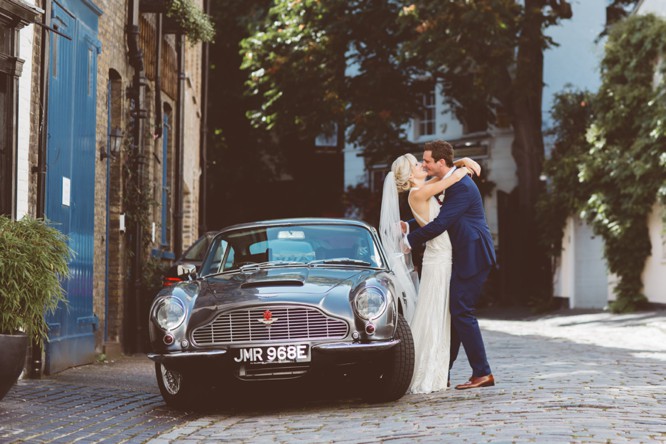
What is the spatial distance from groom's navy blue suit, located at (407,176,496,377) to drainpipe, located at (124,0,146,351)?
6.59m

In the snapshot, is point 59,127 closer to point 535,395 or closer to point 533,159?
point 535,395

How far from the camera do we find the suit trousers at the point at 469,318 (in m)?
9.30

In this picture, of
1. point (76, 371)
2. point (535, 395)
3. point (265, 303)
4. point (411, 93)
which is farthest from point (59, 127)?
point (411, 93)

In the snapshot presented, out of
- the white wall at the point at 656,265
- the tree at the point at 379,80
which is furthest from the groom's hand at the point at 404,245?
the tree at the point at 379,80

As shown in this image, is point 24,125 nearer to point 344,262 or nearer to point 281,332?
point 344,262

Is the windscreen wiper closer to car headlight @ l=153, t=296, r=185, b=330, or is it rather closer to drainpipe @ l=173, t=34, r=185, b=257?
car headlight @ l=153, t=296, r=185, b=330

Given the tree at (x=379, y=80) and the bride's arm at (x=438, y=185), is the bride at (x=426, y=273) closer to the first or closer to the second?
the bride's arm at (x=438, y=185)

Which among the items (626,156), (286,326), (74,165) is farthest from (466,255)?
(626,156)

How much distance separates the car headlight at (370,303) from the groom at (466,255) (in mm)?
1059

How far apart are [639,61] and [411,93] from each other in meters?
7.75

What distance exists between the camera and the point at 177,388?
29.1 feet

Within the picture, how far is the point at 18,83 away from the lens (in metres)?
10.8

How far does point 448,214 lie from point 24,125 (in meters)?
4.14

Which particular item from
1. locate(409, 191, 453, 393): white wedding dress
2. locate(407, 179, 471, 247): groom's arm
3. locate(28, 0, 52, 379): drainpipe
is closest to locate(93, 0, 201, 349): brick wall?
locate(28, 0, 52, 379): drainpipe
